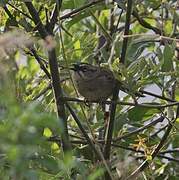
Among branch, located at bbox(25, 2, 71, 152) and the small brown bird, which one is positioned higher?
branch, located at bbox(25, 2, 71, 152)

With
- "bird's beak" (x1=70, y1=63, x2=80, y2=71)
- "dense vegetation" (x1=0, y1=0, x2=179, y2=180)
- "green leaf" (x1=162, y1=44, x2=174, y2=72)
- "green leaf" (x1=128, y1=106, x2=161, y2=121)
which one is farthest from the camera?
"bird's beak" (x1=70, y1=63, x2=80, y2=71)

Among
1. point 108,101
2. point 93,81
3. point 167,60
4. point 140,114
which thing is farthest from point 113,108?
point 93,81

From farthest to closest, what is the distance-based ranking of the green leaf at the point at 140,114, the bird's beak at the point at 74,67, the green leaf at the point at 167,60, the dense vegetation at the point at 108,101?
the bird's beak at the point at 74,67 < the green leaf at the point at 140,114 < the green leaf at the point at 167,60 < the dense vegetation at the point at 108,101

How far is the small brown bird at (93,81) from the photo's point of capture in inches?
100.0

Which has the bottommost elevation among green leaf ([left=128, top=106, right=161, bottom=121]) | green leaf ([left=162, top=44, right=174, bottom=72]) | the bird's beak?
green leaf ([left=128, top=106, right=161, bottom=121])

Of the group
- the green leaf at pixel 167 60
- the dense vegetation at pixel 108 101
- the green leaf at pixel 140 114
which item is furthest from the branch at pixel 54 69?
the green leaf at pixel 140 114

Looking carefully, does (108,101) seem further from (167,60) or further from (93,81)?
(93,81)

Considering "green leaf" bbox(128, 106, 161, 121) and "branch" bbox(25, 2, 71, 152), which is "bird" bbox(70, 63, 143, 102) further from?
"branch" bbox(25, 2, 71, 152)

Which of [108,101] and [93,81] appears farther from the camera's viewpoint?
[93,81]

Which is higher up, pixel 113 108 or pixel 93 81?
pixel 113 108

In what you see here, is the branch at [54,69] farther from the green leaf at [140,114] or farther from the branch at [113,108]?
the green leaf at [140,114]

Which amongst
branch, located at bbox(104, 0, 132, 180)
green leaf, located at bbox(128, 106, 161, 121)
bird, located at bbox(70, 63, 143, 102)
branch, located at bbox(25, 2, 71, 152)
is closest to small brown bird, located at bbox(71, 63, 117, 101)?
bird, located at bbox(70, 63, 143, 102)

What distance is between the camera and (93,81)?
111 inches

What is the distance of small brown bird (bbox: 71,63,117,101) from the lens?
8.33 feet
